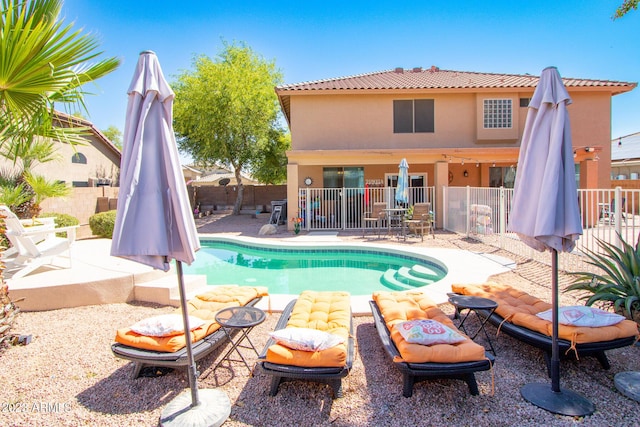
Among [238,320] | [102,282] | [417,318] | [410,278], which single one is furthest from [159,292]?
[410,278]

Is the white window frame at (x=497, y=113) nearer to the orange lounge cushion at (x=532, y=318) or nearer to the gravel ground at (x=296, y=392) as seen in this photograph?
the orange lounge cushion at (x=532, y=318)

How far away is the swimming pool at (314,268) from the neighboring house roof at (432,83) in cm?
817

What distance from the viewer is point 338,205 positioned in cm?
1723

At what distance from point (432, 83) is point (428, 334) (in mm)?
16579

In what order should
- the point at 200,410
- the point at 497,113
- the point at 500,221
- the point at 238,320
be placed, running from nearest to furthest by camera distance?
the point at 200,410
the point at 238,320
the point at 500,221
the point at 497,113

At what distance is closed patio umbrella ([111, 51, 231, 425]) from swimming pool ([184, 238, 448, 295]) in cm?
547

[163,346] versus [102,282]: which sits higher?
[102,282]

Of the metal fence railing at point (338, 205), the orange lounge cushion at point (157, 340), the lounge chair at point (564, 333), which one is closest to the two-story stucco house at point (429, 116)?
the metal fence railing at point (338, 205)

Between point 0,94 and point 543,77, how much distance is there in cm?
568

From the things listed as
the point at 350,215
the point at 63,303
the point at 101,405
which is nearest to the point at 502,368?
the point at 101,405

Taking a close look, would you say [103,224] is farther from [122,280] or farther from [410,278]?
[410,278]

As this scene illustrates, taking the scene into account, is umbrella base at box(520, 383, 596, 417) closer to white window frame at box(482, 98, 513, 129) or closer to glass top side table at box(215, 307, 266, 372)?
glass top side table at box(215, 307, 266, 372)

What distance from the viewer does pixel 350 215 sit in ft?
53.1

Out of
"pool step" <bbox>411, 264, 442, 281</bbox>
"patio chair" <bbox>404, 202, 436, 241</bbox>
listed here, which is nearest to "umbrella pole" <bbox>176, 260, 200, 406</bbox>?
"pool step" <bbox>411, 264, 442, 281</bbox>
